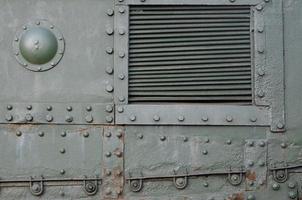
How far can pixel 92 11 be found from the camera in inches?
144

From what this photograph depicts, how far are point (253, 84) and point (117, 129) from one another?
0.98m

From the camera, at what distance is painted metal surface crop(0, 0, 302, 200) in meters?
3.55

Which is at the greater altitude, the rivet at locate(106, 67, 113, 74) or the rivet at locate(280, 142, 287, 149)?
the rivet at locate(106, 67, 113, 74)

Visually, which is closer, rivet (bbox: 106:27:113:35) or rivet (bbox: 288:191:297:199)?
rivet (bbox: 288:191:297:199)

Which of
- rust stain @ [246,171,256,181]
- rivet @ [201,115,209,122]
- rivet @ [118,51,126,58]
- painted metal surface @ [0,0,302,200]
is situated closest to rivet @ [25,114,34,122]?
painted metal surface @ [0,0,302,200]

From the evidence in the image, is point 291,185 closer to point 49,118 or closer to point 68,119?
point 68,119

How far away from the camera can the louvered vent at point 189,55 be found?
3660 millimetres

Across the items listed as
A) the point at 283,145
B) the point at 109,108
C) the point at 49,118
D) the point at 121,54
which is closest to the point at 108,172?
the point at 109,108

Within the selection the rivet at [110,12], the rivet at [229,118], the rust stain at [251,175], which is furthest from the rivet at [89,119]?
the rust stain at [251,175]

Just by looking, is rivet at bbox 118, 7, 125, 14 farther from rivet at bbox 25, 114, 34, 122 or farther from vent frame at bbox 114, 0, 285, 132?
rivet at bbox 25, 114, 34, 122

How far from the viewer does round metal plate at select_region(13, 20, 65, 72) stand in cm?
360

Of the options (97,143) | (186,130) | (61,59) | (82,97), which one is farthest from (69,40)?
(186,130)

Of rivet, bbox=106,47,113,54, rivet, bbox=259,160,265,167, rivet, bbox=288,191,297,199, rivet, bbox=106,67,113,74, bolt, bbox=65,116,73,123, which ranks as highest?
rivet, bbox=106,47,113,54

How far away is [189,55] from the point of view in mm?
3688
